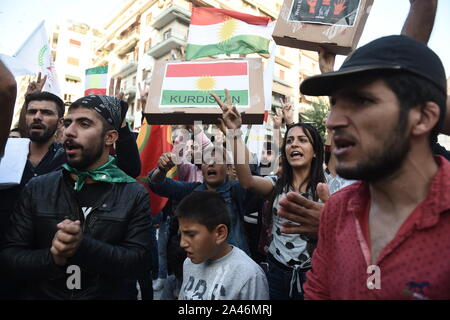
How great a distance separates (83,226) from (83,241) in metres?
0.27

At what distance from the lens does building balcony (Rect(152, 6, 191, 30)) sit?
79.5 ft

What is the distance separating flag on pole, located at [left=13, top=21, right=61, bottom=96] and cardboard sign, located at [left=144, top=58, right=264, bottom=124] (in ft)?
8.50

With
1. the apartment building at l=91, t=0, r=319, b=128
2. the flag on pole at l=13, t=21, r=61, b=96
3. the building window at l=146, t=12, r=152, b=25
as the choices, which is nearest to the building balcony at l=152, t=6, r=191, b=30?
the apartment building at l=91, t=0, r=319, b=128

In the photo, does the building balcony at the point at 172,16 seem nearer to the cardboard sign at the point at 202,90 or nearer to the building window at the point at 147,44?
the building window at the point at 147,44

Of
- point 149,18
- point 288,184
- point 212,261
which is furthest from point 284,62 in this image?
point 212,261

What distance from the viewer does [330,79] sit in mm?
1175

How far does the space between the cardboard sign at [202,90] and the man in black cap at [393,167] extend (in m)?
1.51

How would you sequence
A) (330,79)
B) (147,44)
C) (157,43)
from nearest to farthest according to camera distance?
(330,79)
(157,43)
(147,44)

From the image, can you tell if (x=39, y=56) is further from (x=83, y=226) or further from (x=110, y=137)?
(x=83, y=226)

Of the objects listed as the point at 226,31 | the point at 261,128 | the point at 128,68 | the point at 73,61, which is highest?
the point at 73,61

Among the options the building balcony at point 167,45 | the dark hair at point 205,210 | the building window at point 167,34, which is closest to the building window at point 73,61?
the building balcony at point 167,45

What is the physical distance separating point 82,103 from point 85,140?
11.1 inches
